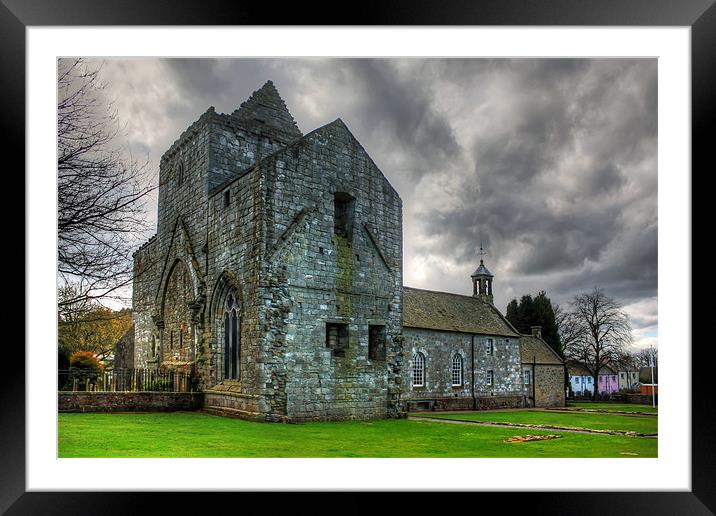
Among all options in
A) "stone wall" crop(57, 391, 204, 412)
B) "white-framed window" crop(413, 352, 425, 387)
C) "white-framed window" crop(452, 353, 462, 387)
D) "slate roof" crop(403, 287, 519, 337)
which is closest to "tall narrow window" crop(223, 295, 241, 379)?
"stone wall" crop(57, 391, 204, 412)

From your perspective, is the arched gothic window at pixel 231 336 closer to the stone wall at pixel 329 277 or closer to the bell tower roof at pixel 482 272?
the stone wall at pixel 329 277

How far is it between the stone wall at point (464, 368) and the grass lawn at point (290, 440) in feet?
40.8

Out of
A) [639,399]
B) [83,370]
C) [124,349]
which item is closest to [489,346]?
[639,399]

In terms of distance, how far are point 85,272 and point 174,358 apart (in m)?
7.52

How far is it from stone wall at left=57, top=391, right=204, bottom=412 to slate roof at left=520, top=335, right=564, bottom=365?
23034 millimetres

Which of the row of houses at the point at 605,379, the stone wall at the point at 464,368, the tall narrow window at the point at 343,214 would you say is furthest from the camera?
the row of houses at the point at 605,379

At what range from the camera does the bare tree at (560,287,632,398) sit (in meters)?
29.3

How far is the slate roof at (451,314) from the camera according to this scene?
29.5m

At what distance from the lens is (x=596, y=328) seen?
32.6m
